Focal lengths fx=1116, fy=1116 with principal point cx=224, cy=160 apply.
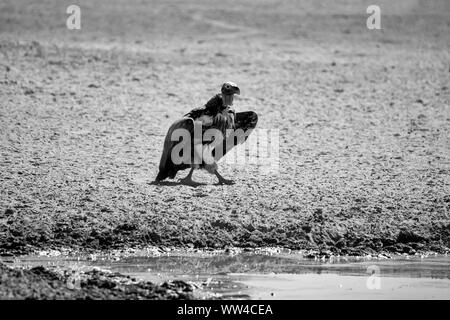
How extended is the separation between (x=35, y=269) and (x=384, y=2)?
15902mm

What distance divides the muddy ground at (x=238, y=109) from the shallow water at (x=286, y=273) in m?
0.35

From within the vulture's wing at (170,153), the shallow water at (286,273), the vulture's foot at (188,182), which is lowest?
the shallow water at (286,273)

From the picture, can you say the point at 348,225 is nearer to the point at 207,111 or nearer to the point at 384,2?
the point at 207,111

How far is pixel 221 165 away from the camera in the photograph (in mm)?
12602

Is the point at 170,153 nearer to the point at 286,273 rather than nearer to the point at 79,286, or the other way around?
the point at 286,273

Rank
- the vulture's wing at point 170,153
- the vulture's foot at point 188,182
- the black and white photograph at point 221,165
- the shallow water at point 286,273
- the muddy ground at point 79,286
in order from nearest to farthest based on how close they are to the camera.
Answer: the muddy ground at point 79,286 < the shallow water at point 286,273 < the black and white photograph at point 221,165 < the vulture's wing at point 170,153 < the vulture's foot at point 188,182

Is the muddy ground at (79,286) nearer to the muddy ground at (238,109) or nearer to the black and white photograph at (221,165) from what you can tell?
the black and white photograph at (221,165)

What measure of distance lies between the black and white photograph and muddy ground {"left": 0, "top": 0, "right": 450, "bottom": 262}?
3 cm

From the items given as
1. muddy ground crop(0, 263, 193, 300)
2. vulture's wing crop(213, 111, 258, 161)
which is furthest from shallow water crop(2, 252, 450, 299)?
vulture's wing crop(213, 111, 258, 161)

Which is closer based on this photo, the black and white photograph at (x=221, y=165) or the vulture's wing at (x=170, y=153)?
the black and white photograph at (x=221, y=165)

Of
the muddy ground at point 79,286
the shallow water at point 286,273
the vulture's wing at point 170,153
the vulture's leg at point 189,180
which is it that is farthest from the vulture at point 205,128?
the muddy ground at point 79,286

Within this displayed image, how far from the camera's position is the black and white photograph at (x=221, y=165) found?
30.9ft

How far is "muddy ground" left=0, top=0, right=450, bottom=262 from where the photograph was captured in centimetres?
1050

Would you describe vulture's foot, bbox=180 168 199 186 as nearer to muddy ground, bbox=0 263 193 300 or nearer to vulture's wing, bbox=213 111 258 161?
vulture's wing, bbox=213 111 258 161
